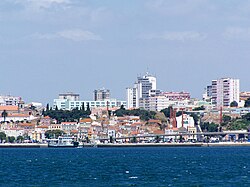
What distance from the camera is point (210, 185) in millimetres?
59500

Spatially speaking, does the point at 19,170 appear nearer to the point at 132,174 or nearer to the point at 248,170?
the point at 132,174

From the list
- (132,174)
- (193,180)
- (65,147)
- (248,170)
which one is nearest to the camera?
(193,180)

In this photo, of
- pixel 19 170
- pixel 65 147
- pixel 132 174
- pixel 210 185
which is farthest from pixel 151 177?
pixel 65 147

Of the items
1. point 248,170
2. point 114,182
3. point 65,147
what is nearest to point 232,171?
point 248,170

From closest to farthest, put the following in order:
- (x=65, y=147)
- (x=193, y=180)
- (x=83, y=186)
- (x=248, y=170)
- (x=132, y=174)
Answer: (x=83, y=186), (x=193, y=180), (x=132, y=174), (x=248, y=170), (x=65, y=147)

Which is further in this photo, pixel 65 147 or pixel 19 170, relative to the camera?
pixel 65 147

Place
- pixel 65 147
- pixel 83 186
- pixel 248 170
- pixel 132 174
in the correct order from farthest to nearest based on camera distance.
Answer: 1. pixel 65 147
2. pixel 248 170
3. pixel 132 174
4. pixel 83 186

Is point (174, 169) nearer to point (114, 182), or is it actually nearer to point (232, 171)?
point (232, 171)

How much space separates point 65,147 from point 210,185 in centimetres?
13985

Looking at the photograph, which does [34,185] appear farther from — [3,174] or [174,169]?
[174,169]

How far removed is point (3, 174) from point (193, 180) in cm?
1489

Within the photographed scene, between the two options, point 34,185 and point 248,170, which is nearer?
point 34,185

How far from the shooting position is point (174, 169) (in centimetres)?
7888

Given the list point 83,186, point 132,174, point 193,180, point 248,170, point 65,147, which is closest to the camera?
point 83,186
